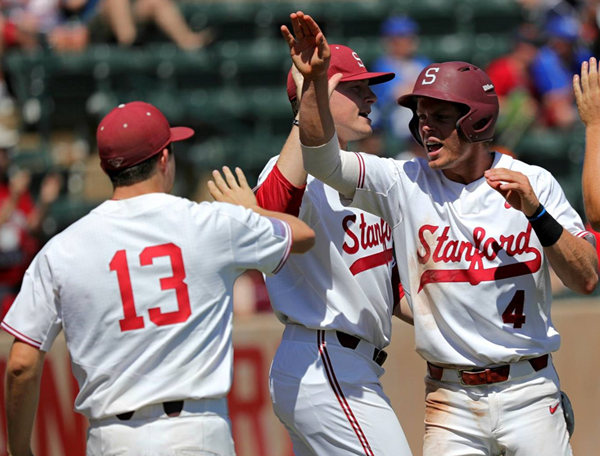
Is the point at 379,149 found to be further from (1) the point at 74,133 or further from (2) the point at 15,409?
(2) the point at 15,409

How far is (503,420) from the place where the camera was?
4.24m

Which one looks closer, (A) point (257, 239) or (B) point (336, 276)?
(A) point (257, 239)

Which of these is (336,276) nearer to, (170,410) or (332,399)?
(332,399)

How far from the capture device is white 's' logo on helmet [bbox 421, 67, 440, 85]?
4293 millimetres

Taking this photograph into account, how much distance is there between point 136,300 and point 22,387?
53 centimetres

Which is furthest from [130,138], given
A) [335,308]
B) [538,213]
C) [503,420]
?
[503,420]

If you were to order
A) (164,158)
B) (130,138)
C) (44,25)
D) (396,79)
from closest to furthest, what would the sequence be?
(130,138) → (164,158) → (396,79) → (44,25)

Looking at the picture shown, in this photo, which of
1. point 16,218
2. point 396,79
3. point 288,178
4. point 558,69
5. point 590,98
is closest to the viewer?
point 288,178

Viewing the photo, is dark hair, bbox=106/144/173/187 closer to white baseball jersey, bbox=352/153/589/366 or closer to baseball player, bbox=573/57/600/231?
white baseball jersey, bbox=352/153/589/366

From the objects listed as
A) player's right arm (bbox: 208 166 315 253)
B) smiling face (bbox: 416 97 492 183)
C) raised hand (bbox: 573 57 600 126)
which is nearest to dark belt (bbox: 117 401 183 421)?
player's right arm (bbox: 208 166 315 253)

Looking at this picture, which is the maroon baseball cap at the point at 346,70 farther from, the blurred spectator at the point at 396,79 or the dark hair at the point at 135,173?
the blurred spectator at the point at 396,79

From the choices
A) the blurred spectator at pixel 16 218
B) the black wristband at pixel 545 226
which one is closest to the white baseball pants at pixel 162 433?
the black wristband at pixel 545 226

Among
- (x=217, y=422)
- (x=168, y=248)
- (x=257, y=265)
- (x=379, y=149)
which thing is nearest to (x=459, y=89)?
(x=257, y=265)

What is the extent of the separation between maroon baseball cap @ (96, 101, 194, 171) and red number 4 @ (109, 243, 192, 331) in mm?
370
